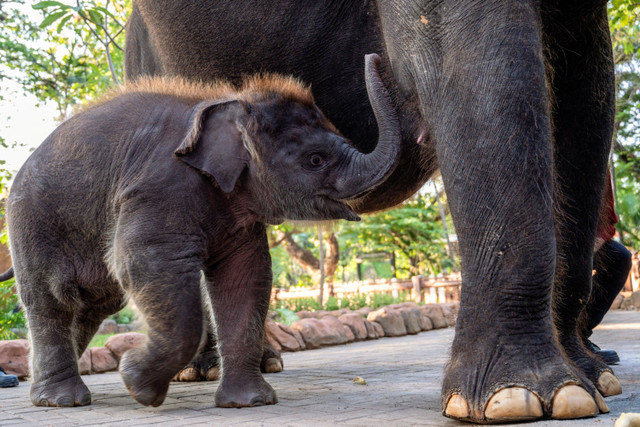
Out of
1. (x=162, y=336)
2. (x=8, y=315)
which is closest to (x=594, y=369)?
(x=162, y=336)

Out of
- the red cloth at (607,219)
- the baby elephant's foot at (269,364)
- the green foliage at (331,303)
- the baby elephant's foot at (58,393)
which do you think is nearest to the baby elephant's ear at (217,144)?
the baby elephant's foot at (58,393)

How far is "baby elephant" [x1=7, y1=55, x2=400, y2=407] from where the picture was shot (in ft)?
8.85

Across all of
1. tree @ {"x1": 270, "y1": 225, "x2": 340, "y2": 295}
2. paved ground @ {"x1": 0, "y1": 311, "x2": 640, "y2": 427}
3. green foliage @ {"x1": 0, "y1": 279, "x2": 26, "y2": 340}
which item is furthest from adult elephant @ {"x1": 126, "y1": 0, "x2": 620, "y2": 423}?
tree @ {"x1": 270, "y1": 225, "x2": 340, "y2": 295}

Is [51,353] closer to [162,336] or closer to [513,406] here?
[162,336]

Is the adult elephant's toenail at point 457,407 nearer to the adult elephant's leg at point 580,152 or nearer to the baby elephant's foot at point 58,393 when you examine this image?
the adult elephant's leg at point 580,152

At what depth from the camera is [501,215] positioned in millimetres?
2217

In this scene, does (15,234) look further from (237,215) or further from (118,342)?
(118,342)

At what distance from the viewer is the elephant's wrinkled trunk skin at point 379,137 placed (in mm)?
2779

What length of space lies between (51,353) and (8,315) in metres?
4.30

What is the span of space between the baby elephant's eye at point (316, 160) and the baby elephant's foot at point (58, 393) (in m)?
1.40

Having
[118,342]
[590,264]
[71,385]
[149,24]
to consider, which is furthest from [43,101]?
[590,264]

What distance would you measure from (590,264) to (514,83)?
1.20m

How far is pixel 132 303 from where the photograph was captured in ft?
9.25

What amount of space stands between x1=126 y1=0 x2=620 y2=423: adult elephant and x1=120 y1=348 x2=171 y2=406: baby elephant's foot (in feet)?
3.38
